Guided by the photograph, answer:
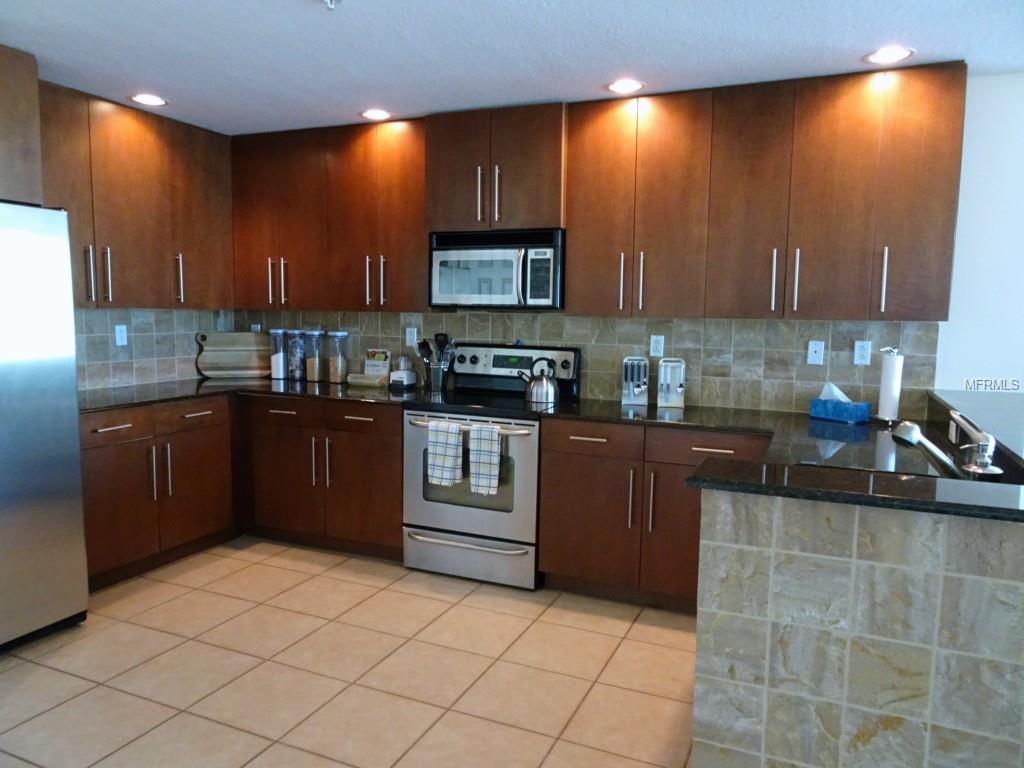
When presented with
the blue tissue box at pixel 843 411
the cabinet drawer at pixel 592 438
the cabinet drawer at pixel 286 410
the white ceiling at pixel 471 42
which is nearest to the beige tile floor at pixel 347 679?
the cabinet drawer at pixel 592 438

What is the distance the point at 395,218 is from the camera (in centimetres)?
383

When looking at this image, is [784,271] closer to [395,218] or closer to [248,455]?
[395,218]

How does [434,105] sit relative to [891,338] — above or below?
above

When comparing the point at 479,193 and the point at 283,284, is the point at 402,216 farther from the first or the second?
the point at 283,284

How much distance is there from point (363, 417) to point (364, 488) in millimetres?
378

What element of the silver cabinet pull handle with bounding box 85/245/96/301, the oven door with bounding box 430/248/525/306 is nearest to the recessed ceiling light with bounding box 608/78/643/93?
the oven door with bounding box 430/248/525/306

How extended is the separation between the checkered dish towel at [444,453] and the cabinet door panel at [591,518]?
424 mm

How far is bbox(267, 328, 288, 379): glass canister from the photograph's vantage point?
14.1 ft

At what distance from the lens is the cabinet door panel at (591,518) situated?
10.3 ft

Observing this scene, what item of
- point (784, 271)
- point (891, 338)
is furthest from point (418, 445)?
point (891, 338)

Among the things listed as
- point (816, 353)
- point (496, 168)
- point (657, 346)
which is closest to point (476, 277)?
point (496, 168)

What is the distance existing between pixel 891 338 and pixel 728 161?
110cm

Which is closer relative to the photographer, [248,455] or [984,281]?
[984,281]

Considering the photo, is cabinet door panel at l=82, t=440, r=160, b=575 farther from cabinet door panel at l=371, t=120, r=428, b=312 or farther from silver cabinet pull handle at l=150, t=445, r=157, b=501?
cabinet door panel at l=371, t=120, r=428, b=312
